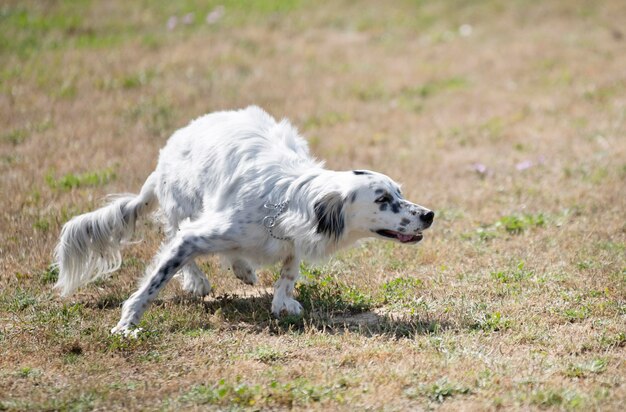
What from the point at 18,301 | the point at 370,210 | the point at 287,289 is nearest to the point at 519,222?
the point at 370,210

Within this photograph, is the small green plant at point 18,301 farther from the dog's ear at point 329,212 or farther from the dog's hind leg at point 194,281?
the dog's ear at point 329,212

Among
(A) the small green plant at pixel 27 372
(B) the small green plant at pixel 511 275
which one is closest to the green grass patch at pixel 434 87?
(B) the small green plant at pixel 511 275

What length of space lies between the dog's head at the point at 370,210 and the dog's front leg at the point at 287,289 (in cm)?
52

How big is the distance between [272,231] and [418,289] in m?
1.43

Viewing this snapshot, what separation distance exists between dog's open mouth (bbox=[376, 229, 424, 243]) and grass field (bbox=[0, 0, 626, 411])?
602 mm

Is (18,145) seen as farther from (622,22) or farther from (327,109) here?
(622,22)

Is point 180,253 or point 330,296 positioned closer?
point 180,253

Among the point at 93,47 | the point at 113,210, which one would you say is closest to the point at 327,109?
the point at 93,47

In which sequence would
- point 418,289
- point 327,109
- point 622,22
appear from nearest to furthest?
point 418,289 → point 327,109 → point 622,22

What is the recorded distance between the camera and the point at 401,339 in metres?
6.11

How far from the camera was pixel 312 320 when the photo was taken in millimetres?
6570

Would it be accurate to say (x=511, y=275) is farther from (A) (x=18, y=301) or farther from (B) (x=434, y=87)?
(B) (x=434, y=87)

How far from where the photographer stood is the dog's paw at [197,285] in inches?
284

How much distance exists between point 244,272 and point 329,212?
1.33 m
